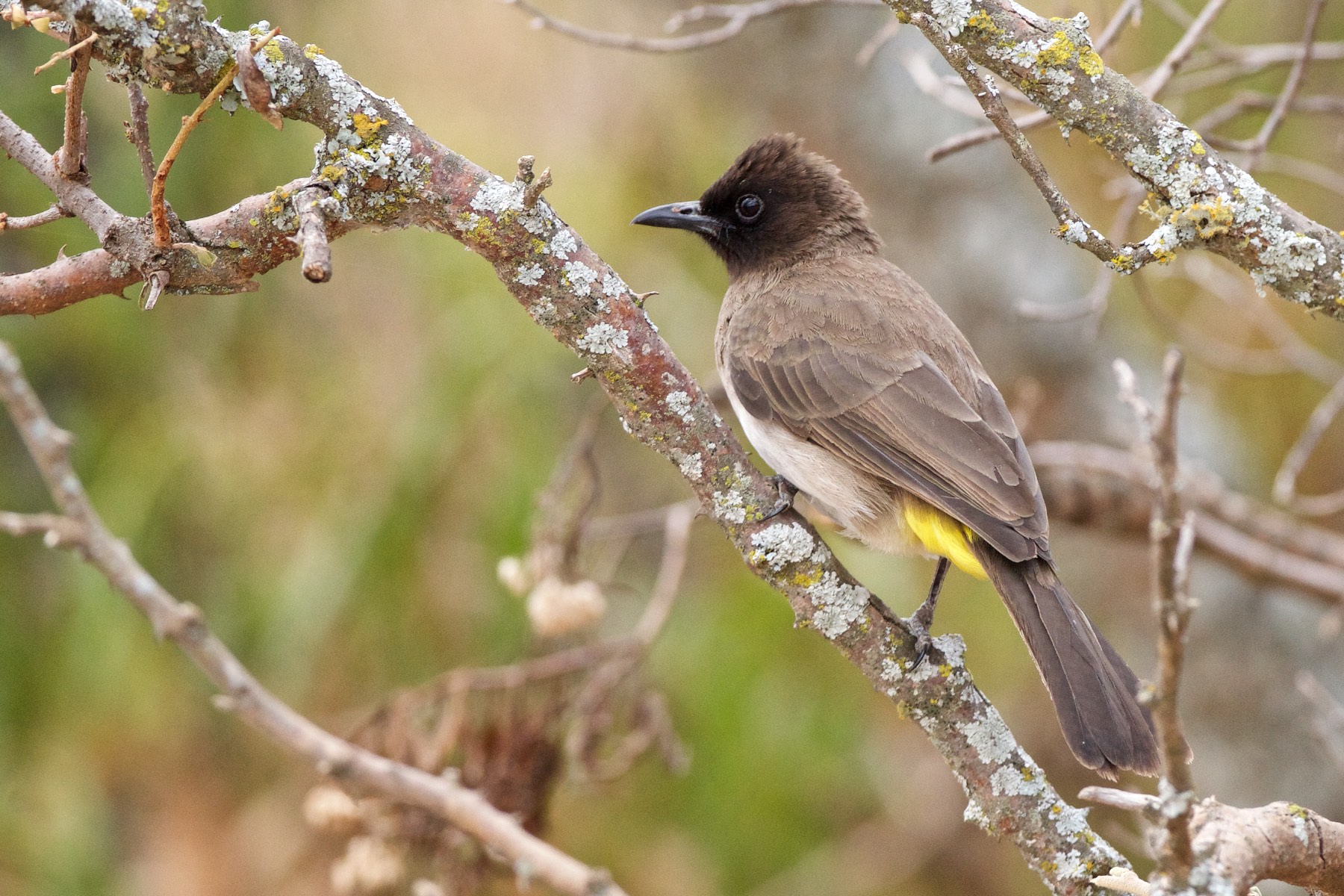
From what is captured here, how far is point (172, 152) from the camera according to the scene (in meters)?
1.76

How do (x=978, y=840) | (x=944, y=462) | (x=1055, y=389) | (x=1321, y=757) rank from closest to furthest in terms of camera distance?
(x=944, y=462) < (x=1321, y=757) < (x=1055, y=389) < (x=978, y=840)

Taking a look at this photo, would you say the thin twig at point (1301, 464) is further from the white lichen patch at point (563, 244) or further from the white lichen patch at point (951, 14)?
the white lichen patch at point (563, 244)

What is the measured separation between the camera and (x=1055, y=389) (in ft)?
17.1

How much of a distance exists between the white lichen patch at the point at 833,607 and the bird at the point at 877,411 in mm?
138

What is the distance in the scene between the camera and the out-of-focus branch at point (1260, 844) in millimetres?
1637

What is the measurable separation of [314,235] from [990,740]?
4.71ft

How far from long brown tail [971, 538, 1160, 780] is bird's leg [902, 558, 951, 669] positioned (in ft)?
0.53

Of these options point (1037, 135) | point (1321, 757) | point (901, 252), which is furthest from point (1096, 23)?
point (1321, 757)

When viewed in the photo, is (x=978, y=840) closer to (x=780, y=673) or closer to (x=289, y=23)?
(x=780, y=673)

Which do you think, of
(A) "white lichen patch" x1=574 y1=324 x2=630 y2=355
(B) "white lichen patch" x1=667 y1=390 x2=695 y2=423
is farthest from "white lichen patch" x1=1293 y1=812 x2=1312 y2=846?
(A) "white lichen patch" x1=574 y1=324 x2=630 y2=355

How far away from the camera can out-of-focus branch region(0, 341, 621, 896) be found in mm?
2479

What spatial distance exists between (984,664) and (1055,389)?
1.20 metres

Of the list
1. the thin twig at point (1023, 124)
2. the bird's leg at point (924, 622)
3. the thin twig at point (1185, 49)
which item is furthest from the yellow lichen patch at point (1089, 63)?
the bird's leg at point (924, 622)

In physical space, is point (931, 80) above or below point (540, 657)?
above
